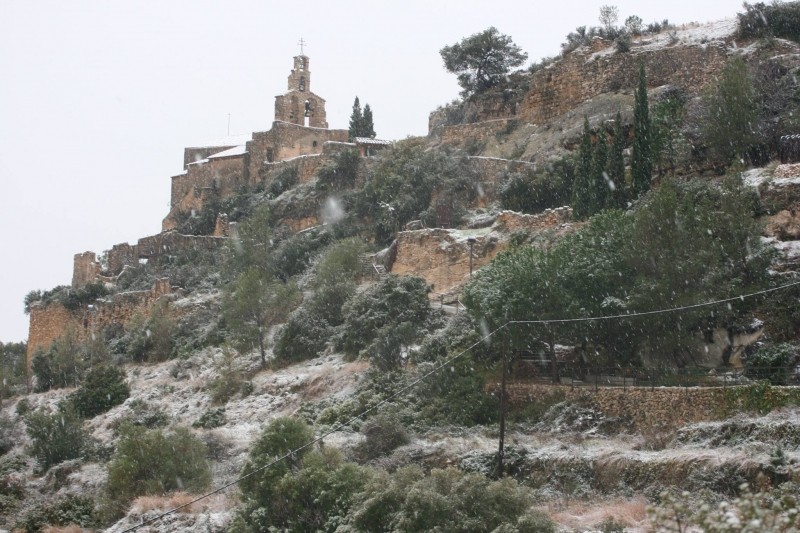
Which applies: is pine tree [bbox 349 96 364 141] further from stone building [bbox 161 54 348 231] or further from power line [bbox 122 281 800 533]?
power line [bbox 122 281 800 533]

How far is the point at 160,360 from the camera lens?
138 ft

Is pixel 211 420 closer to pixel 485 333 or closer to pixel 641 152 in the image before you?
pixel 485 333

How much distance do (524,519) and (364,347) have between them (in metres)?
15.6

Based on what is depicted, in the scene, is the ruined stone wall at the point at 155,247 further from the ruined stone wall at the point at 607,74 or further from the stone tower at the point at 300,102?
the ruined stone wall at the point at 607,74

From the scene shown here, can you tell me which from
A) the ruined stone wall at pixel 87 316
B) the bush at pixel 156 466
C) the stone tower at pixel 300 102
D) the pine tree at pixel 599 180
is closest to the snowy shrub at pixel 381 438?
the bush at pixel 156 466

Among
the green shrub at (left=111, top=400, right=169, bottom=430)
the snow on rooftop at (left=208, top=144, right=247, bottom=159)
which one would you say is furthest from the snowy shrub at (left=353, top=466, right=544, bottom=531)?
the snow on rooftop at (left=208, top=144, right=247, bottom=159)

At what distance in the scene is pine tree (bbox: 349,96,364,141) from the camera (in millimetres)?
58250

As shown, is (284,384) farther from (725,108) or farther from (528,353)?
(725,108)

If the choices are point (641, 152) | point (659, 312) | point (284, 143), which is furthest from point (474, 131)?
point (659, 312)

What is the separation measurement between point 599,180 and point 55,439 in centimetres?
1861

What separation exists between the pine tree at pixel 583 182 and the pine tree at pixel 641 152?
180 centimetres

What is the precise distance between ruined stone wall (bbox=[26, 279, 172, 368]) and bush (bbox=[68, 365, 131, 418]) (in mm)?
7005

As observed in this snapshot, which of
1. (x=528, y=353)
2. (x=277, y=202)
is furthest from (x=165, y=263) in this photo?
(x=528, y=353)

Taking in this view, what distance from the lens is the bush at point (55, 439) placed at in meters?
33.0
